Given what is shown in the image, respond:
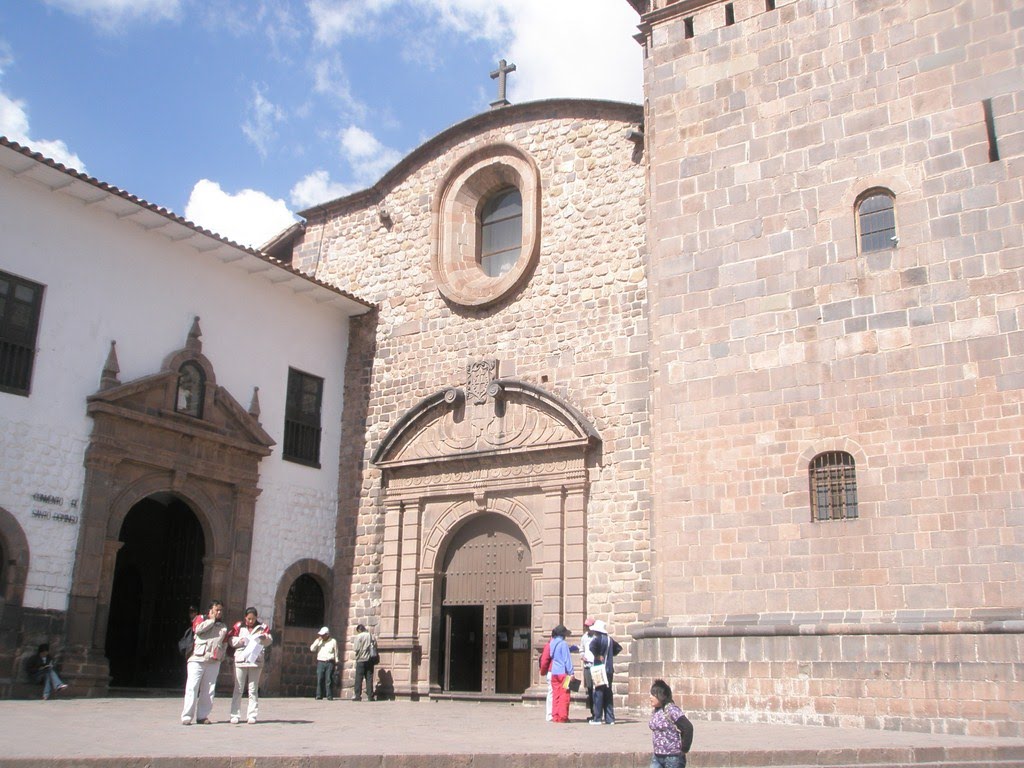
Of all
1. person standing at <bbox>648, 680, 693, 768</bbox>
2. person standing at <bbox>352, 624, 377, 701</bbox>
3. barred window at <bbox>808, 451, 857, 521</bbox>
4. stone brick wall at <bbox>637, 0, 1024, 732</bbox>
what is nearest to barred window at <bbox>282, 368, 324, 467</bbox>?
person standing at <bbox>352, 624, 377, 701</bbox>

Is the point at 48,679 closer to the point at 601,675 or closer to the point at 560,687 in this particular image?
the point at 560,687

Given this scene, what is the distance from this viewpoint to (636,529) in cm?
1459

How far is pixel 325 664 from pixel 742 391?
26.1 feet

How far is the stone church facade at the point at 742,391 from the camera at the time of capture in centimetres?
1129

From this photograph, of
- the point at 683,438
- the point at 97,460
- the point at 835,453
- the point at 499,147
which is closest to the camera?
the point at 835,453

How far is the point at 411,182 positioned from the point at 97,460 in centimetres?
765

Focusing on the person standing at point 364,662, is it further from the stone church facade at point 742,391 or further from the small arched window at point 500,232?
the small arched window at point 500,232

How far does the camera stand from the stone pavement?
23.6 ft

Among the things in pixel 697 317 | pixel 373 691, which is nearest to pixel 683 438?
pixel 697 317

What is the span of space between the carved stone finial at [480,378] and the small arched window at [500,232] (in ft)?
6.08

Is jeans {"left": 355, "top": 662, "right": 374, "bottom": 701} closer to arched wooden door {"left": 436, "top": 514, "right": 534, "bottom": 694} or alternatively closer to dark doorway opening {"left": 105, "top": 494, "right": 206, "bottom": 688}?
arched wooden door {"left": 436, "top": 514, "right": 534, "bottom": 694}

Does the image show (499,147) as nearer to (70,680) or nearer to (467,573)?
(467,573)

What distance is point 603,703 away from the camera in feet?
38.2

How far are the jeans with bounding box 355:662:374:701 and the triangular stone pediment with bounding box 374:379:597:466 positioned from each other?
3311 mm
